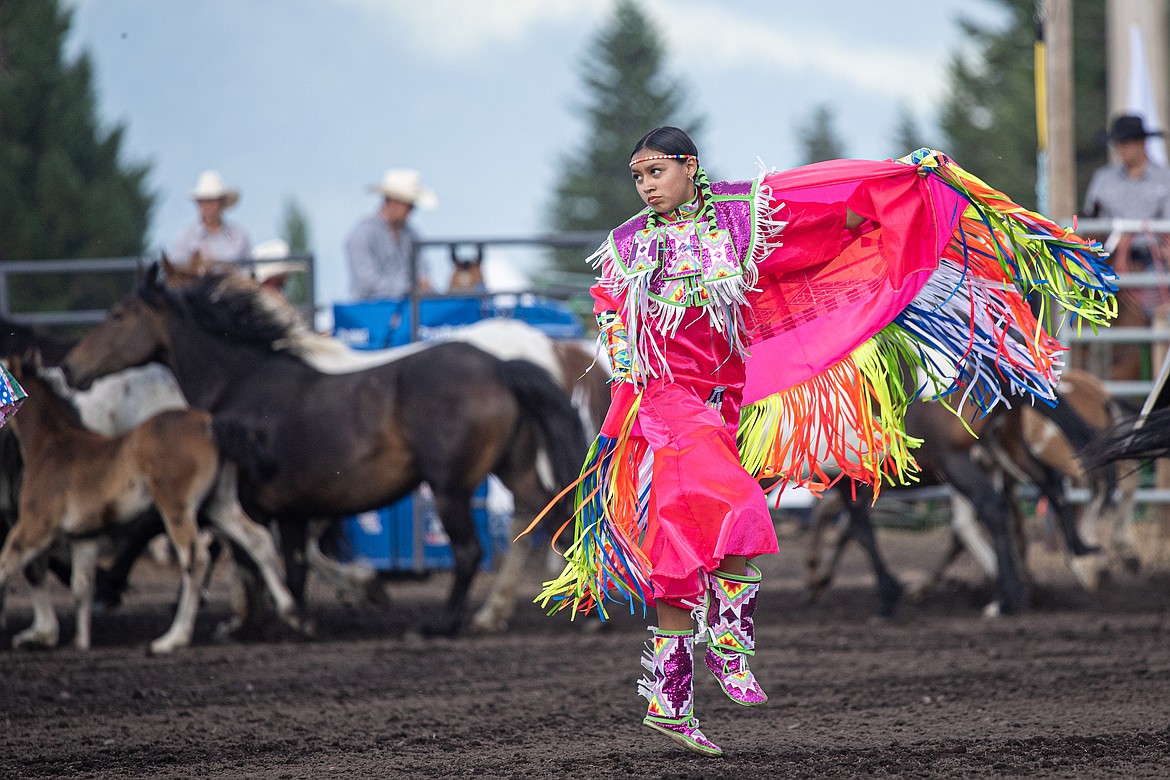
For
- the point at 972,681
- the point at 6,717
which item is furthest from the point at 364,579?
the point at 972,681

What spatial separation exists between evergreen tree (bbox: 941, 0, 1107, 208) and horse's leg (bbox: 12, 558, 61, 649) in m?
22.2

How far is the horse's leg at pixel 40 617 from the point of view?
7.38 meters

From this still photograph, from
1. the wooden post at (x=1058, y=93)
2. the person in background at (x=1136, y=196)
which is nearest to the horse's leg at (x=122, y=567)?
the person in background at (x=1136, y=196)

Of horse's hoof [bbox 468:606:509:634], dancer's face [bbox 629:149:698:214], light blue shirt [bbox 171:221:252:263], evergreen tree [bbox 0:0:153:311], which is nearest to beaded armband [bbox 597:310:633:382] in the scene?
dancer's face [bbox 629:149:698:214]

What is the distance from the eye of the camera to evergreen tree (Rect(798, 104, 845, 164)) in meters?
59.9

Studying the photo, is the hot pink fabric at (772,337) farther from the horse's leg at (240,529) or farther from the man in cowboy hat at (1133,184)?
the man in cowboy hat at (1133,184)

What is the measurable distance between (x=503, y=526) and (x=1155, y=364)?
525cm

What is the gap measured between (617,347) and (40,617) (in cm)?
454

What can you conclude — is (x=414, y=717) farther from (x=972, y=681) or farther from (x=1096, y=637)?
(x=1096, y=637)

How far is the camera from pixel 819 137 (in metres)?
60.2

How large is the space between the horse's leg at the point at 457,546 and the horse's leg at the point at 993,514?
291 centimetres

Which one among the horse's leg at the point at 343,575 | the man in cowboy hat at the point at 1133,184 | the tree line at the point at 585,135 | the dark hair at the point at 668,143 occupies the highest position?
the tree line at the point at 585,135

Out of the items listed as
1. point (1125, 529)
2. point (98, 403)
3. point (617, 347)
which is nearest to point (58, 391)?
point (98, 403)

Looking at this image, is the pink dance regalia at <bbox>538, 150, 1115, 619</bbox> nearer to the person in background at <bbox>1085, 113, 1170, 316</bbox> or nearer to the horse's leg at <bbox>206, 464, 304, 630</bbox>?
the horse's leg at <bbox>206, 464, 304, 630</bbox>
